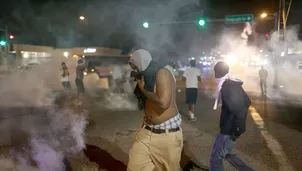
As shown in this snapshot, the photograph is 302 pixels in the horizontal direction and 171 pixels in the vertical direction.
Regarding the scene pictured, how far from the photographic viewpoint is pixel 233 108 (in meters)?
3.87

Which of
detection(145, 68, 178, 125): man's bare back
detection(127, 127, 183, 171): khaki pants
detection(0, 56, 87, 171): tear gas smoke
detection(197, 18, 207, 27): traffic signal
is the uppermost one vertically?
detection(197, 18, 207, 27): traffic signal

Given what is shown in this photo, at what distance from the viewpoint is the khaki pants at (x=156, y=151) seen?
3145 millimetres

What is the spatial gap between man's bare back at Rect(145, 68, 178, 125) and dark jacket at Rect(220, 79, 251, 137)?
0.97 m

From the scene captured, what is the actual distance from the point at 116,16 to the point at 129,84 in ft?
17.4

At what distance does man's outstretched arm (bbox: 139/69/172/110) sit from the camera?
2959 millimetres

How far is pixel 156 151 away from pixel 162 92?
571 millimetres

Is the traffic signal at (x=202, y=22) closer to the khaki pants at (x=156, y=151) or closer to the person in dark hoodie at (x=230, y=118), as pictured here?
the person in dark hoodie at (x=230, y=118)

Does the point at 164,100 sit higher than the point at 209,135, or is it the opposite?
the point at 164,100

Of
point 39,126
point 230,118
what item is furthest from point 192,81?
point 230,118

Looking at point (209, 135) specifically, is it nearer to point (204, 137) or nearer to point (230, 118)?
point (204, 137)

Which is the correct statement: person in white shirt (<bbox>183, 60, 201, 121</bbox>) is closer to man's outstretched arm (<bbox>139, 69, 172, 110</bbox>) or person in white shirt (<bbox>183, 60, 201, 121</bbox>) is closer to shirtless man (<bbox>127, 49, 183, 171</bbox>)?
shirtless man (<bbox>127, 49, 183, 171</bbox>)

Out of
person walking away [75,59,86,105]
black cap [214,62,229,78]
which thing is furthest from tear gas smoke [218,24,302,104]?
black cap [214,62,229,78]

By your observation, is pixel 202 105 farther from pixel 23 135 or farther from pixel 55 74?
pixel 55 74

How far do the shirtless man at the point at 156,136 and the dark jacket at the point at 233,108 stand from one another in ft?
3.01
